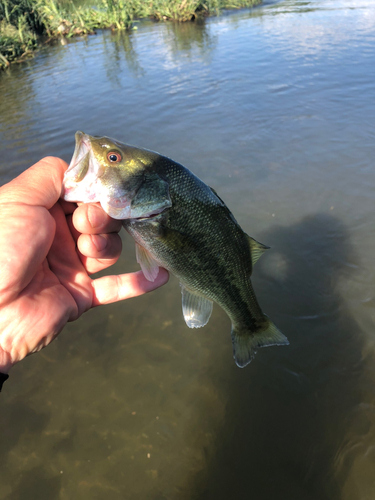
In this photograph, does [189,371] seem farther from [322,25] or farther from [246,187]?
[322,25]

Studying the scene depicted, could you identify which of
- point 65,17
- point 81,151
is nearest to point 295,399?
point 81,151

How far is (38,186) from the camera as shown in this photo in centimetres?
225

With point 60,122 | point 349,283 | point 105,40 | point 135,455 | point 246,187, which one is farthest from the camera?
point 105,40

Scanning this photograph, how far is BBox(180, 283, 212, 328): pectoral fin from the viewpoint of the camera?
2.70 m

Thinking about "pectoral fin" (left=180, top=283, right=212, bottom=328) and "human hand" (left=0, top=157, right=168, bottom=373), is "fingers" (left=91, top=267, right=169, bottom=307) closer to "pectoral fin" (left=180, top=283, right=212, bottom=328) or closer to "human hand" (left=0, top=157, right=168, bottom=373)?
"human hand" (left=0, top=157, right=168, bottom=373)

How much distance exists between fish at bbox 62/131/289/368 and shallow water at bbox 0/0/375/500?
5.61 feet

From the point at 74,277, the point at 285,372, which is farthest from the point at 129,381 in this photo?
the point at 285,372

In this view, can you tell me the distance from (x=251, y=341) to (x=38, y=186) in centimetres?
218

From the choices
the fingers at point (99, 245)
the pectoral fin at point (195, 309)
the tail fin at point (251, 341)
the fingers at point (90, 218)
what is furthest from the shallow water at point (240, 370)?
the fingers at point (90, 218)

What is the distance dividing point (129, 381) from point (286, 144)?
6.82m

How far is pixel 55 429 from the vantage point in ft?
11.1

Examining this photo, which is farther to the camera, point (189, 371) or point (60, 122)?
point (60, 122)

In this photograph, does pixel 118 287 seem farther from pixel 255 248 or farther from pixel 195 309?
pixel 255 248

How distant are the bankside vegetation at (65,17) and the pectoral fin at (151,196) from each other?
66.4 feet
